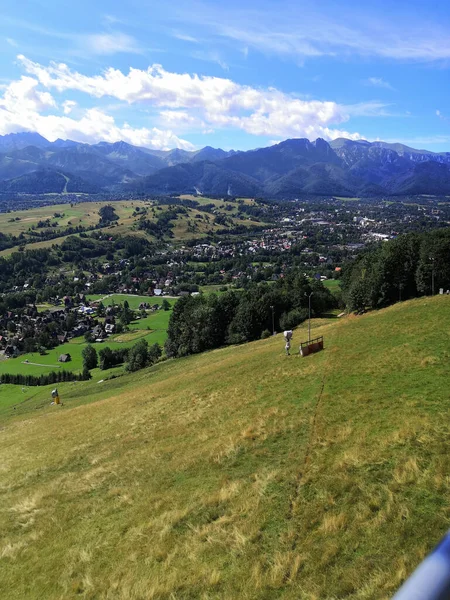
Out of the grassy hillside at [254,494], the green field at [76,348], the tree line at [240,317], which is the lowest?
the green field at [76,348]

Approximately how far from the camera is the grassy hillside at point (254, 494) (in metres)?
9.33

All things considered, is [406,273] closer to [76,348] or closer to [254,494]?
[254,494]

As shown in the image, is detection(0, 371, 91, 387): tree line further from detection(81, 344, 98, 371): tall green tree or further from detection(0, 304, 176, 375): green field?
detection(81, 344, 98, 371): tall green tree

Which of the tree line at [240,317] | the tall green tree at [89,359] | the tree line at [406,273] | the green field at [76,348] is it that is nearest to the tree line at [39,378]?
the green field at [76,348]

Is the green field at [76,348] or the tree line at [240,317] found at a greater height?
the tree line at [240,317]

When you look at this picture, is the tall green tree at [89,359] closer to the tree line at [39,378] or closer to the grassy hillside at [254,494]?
the tree line at [39,378]

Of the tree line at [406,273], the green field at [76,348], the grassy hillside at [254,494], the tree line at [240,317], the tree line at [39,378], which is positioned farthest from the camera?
the green field at [76,348]

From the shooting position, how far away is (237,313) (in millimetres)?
73000

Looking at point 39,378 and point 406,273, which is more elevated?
point 406,273

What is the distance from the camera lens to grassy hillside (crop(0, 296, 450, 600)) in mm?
9328


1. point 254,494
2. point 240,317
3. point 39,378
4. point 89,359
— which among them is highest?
point 254,494

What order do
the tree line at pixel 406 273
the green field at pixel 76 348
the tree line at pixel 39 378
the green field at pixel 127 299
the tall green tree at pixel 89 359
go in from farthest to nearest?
1. the green field at pixel 127 299
2. the green field at pixel 76 348
3. the tall green tree at pixel 89 359
4. the tree line at pixel 39 378
5. the tree line at pixel 406 273

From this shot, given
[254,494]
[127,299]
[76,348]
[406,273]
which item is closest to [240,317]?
[406,273]

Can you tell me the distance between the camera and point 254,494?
12.9m
